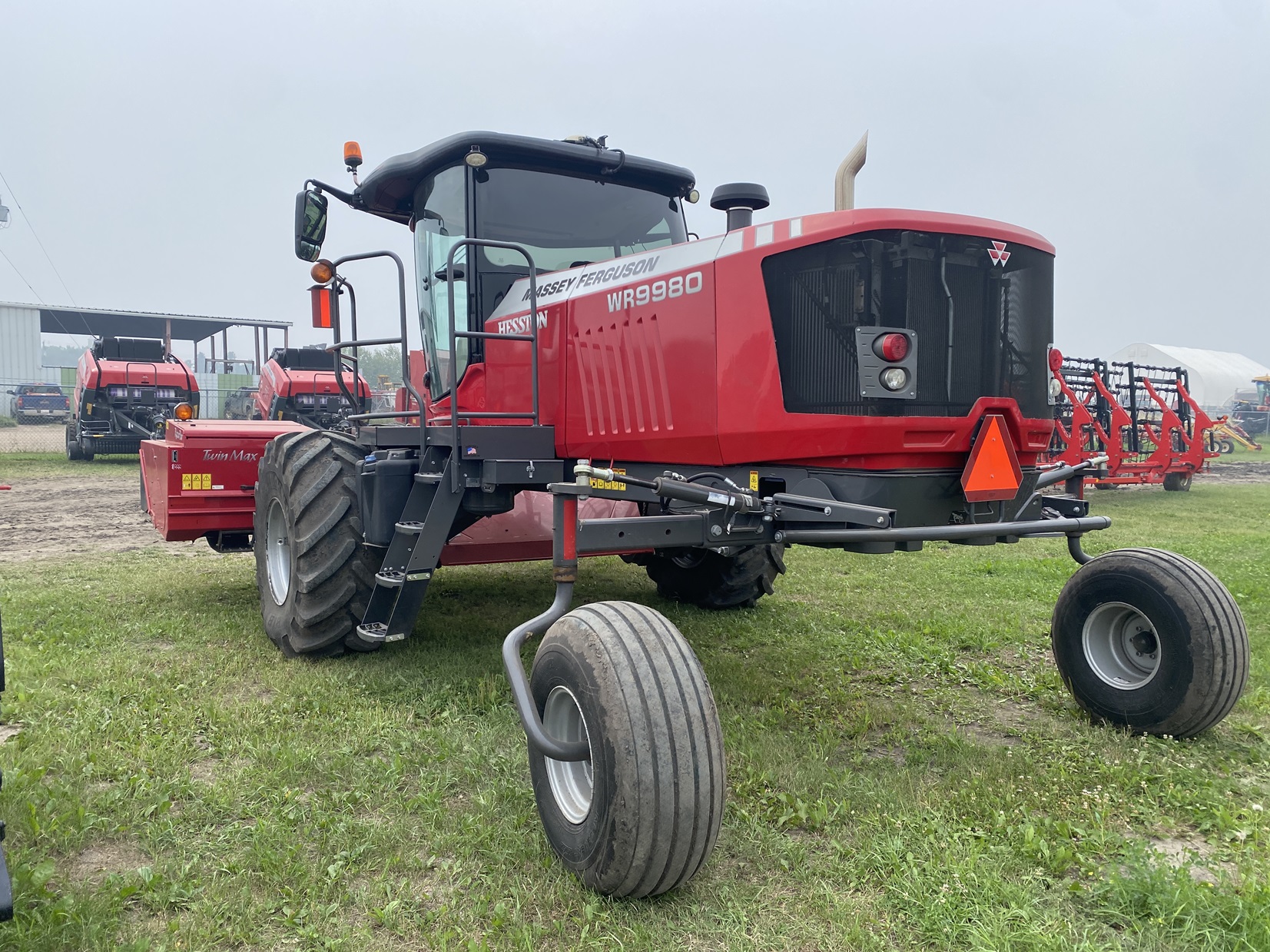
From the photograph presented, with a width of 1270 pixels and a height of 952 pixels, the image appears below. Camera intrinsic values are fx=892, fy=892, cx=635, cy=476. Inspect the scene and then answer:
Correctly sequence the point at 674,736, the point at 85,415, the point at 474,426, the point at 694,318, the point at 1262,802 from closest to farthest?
the point at 674,736
the point at 1262,802
the point at 694,318
the point at 474,426
the point at 85,415

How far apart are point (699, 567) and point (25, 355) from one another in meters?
46.0

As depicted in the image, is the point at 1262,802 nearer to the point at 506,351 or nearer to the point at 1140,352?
the point at 506,351

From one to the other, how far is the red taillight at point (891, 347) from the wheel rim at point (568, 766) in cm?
150

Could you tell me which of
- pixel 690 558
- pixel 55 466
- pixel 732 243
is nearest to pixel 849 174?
pixel 732 243

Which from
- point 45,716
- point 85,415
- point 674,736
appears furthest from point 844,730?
point 85,415

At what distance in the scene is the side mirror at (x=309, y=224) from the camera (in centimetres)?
466

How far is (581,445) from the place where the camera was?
407cm

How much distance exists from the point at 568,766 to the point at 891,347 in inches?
67.9

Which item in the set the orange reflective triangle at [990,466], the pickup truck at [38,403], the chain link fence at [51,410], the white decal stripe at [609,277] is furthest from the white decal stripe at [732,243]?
the pickup truck at [38,403]

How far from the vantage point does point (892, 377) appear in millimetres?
2998

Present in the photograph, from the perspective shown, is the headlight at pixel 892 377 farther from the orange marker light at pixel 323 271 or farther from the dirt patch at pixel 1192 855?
the orange marker light at pixel 323 271

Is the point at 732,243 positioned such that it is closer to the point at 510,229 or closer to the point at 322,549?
the point at 510,229

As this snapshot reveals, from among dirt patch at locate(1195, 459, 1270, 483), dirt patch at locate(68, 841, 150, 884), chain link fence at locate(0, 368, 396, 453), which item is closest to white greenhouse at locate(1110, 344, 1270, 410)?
dirt patch at locate(1195, 459, 1270, 483)

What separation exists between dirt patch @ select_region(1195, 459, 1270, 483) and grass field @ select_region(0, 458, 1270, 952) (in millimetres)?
14452
